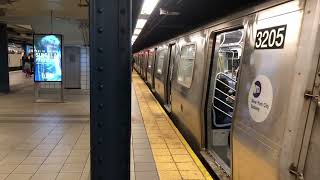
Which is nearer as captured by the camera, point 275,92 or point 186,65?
point 275,92

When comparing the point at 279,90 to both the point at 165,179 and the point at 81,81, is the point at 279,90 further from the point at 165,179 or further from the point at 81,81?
the point at 81,81

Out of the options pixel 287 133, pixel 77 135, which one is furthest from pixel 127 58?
pixel 77 135

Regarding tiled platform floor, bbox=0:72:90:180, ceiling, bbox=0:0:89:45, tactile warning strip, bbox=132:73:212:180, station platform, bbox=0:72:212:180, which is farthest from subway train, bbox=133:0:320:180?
ceiling, bbox=0:0:89:45

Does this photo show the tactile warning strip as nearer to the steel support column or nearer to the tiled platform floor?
the tiled platform floor

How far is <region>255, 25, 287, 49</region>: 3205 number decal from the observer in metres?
2.49

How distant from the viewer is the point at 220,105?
18.7 feet

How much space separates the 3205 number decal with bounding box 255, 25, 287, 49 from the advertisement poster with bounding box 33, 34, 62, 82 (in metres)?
7.49

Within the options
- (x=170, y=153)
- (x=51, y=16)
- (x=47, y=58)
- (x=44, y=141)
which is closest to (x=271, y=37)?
(x=170, y=153)

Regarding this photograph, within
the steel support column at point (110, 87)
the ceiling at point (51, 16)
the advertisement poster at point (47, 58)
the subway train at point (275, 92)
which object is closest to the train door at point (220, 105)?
the subway train at point (275, 92)

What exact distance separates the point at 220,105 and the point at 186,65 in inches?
52.3

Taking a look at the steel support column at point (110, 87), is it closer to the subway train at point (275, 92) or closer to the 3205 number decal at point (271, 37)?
the subway train at point (275, 92)

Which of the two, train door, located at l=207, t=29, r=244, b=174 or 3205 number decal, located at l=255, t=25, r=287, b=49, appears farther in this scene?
train door, located at l=207, t=29, r=244, b=174

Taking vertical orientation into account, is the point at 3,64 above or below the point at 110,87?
below

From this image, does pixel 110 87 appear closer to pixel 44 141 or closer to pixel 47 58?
pixel 44 141
